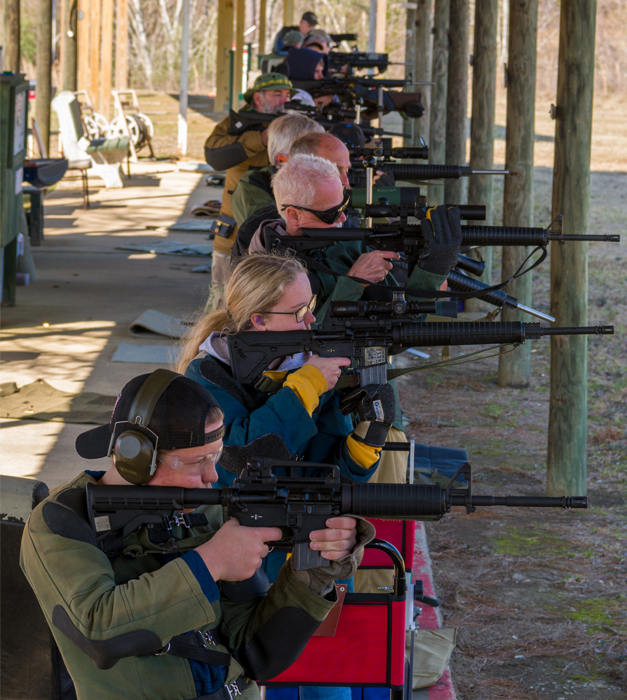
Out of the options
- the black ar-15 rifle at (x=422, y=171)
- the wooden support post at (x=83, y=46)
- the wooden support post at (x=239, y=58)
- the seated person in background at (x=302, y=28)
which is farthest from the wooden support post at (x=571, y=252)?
the wooden support post at (x=239, y=58)

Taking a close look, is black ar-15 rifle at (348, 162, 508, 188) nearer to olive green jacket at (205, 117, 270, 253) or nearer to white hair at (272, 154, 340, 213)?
olive green jacket at (205, 117, 270, 253)

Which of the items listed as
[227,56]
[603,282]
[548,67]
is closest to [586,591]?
[603,282]

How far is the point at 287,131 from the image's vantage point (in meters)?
4.85

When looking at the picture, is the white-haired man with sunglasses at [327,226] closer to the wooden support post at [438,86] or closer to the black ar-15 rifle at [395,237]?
the black ar-15 rifle at [395,237]

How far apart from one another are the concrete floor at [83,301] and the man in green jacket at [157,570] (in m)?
1.96

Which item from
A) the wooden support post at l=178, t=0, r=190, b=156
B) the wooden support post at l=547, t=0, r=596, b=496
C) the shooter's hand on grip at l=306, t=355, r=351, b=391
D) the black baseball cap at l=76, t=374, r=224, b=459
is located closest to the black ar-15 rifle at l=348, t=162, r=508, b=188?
the wooden support post at l=547, t=0, r=596, b=496

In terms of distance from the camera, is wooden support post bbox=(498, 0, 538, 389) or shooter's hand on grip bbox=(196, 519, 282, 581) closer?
shooter's hand on grip bbox=(196, 519, 282, 581)

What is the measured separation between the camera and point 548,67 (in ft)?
139

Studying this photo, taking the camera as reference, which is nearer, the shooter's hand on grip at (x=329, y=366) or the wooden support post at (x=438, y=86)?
the shooter's hand on grip at (x=329, y=366)

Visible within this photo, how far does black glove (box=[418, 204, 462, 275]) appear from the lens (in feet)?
12.3

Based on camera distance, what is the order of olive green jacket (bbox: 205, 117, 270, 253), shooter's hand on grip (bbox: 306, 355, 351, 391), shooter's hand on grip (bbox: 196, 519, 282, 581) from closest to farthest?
shooter's hand on grip (bbox: 196, 519, 282, 581), shooter's hand on grip (bbox: 306, 355, 351, 391), olive green jacket (bbox: 205, 117, 270, 253)

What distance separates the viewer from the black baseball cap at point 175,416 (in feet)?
6.44

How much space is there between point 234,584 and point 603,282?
373 inches

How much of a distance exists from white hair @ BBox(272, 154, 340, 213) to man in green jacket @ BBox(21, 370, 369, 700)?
1999 mm
